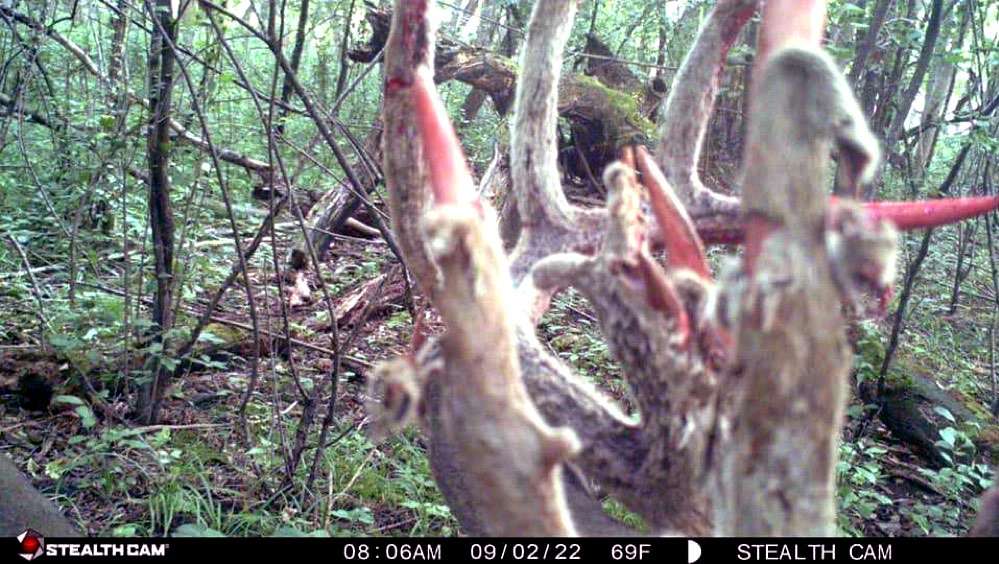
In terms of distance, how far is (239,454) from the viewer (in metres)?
3.54

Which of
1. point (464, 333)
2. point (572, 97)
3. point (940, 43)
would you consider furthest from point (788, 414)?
point (572, 97)

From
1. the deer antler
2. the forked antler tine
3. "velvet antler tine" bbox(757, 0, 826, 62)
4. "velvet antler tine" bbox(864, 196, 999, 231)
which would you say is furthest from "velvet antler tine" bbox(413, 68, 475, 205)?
"velvet antler tine" bbox(864, 196, 999, 231)

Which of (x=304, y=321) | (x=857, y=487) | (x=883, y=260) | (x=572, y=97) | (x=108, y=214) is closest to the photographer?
(x=883, y=260)

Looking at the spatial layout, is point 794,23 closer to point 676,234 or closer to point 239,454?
point 676,234

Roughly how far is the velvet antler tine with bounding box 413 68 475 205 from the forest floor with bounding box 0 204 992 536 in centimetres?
139

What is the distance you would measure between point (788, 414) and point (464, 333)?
0.40m

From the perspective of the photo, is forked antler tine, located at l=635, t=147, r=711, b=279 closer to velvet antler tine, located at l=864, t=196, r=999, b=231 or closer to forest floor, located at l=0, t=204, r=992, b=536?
velvet antler tine, located at l=864, t=196, r=999, b=231

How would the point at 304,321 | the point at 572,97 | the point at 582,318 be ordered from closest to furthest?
the point at 304,321
the point at 582,318
the point at 572,97

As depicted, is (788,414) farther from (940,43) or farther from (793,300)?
(940,43)

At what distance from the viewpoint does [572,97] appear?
252 inches
